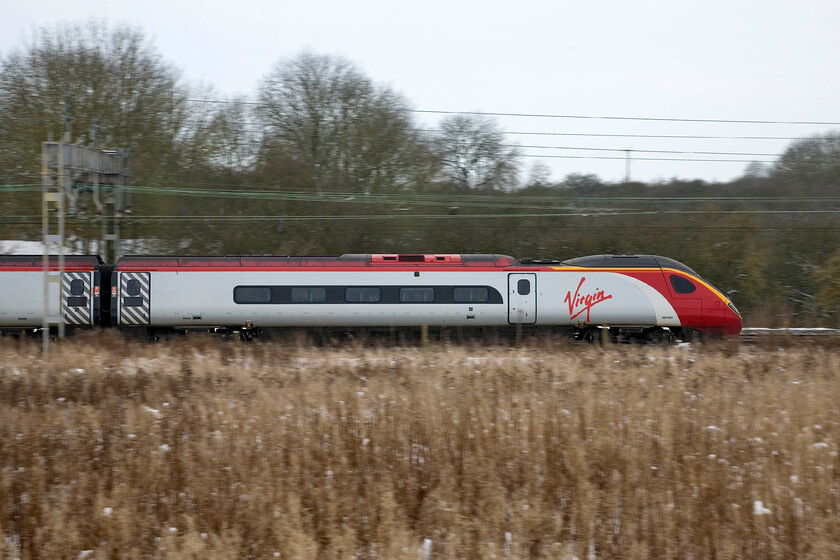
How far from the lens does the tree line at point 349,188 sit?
2994cm

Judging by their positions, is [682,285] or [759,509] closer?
[759,509]

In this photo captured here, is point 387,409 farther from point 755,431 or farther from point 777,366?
point 777,366

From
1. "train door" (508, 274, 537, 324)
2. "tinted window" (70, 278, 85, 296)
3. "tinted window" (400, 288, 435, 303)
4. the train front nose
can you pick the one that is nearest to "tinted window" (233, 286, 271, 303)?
"tinted window" (400, 288, 435, 303)

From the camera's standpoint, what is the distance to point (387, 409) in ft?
34.1

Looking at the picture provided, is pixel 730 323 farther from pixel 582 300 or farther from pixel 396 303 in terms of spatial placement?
pixel 396 303

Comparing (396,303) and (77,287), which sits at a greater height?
(77,287)

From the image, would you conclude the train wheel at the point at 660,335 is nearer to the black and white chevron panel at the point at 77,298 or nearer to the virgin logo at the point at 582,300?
the virgin logo at the point at 582,300

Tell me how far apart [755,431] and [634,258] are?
1158 centimetres

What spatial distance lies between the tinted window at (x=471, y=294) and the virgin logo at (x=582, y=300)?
7.32 feet

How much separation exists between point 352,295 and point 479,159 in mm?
17078

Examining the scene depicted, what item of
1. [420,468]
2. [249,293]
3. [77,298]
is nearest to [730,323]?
[249,293]

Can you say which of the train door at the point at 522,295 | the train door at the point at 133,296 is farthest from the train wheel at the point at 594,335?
the train door at the point at 133,296

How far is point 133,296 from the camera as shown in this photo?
65.7ft

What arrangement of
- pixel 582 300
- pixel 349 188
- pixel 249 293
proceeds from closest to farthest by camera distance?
pixel 249 293
pixel 582 300
pixel 349 188
